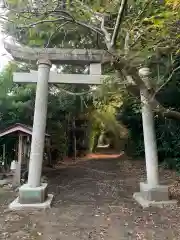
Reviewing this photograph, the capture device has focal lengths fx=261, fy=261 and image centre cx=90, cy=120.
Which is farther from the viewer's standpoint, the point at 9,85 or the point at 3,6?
the point at 9,85

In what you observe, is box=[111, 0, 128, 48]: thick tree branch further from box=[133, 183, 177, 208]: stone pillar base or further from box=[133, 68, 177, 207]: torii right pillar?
box=[133, 183, 177, 208]: stone pillar base

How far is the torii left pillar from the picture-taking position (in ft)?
18.3

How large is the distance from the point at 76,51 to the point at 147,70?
1.82m

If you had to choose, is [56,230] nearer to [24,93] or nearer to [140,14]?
[140,14]

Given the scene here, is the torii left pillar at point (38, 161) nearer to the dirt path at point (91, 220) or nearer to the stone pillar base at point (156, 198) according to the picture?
the dirt path at point (91, 220)

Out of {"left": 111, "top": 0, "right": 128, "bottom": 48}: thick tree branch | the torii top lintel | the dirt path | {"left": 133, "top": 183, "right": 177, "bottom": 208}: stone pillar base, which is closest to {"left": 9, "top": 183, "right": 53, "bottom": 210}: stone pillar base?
the dirt path

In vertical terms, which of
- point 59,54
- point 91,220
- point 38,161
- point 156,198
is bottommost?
point 91,220

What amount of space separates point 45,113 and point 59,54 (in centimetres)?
A: 151

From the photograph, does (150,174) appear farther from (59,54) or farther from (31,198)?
(59,54)

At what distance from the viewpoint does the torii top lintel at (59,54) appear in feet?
21.1

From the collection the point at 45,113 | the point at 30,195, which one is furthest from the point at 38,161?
the point at 45,113

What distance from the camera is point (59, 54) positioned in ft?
21.2

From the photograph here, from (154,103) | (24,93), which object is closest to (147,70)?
(154,103)

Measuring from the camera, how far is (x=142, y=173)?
1099cm
